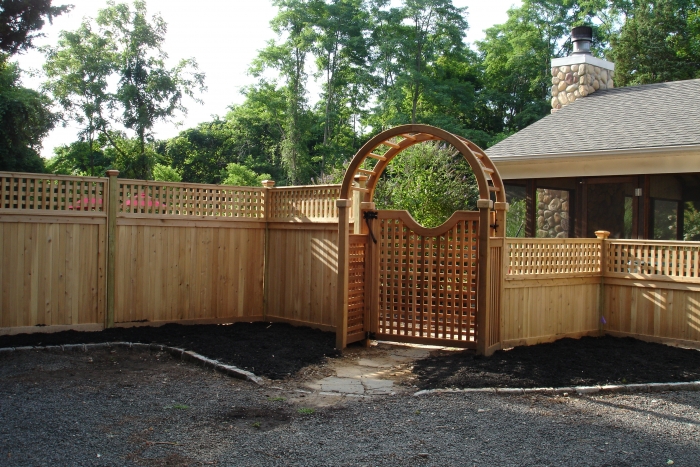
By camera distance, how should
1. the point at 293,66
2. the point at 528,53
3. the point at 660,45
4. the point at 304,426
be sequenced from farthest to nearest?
the point at 293,66 < the point at 528,53 < the point at 660,45 < the point at 304,426

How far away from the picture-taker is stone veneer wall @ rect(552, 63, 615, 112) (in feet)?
41.0

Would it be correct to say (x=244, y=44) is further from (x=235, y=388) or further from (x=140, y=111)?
(x=235, y=388)

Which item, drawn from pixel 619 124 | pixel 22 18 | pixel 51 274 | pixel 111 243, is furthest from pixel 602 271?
pixel 22 18

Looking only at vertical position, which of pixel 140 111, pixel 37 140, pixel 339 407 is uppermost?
pixel 140 111

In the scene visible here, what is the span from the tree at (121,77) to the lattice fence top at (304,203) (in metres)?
19.0

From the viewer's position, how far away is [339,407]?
184 inches

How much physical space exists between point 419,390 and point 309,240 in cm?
317

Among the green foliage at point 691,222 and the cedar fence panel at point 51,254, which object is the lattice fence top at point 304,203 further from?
the green foliage at point 691,222

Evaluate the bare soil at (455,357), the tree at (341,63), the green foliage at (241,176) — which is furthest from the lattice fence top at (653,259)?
the tree at (341,63)

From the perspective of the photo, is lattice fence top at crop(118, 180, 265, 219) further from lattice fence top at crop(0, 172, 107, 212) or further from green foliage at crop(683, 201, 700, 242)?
green foliage at crop(683, 201, 700, 242)

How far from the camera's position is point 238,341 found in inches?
271

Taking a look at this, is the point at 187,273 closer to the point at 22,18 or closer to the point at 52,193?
the point at 52,193

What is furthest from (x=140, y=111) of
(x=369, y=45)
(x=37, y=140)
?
(x=369, y=45)

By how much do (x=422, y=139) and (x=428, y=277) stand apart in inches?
61.7
